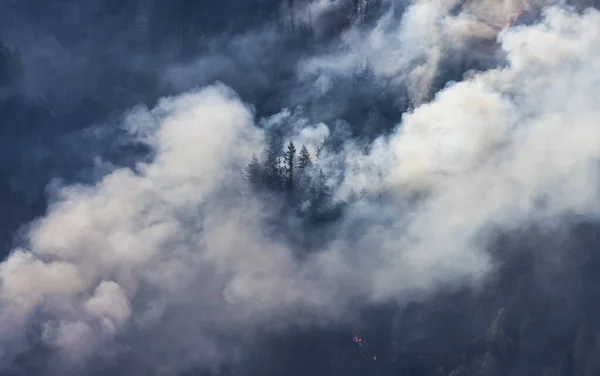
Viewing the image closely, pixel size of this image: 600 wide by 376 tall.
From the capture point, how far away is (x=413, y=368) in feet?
652

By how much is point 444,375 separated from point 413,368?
526 cm

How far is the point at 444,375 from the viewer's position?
198m
